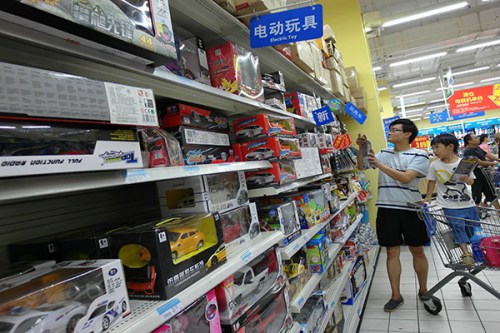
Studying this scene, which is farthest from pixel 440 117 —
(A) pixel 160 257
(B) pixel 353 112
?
(A) pixel 160 257

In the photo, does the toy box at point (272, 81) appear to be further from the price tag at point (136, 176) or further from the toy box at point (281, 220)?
the price tag at point (136, 176)

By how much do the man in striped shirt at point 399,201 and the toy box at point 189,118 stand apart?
208 centimetres

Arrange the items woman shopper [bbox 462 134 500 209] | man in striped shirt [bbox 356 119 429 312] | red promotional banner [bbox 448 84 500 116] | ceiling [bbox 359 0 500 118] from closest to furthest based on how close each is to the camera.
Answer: man in striped shirt [bbox 356 119 429 312]
woman shopper [bbox 462 134 500 209]
ceiling [bbox 359 0 500 118]
red promotional banner [bbox 448 84 500 116]

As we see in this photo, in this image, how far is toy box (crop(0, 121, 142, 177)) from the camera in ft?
2.29

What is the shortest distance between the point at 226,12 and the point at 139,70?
0.89 meters

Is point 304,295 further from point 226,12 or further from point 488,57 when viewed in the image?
point 488,57

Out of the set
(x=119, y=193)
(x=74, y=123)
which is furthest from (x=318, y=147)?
(x=74, y=123)

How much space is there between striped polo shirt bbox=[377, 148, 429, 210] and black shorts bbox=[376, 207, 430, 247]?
86 mm

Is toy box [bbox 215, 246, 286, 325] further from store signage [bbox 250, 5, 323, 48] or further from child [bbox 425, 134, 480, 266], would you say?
child [bbox 425, 134, 480, 266]

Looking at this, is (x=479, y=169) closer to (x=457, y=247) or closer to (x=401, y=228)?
(x=401, y=228)

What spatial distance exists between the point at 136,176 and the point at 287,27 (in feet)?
4.56

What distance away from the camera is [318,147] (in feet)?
10.8

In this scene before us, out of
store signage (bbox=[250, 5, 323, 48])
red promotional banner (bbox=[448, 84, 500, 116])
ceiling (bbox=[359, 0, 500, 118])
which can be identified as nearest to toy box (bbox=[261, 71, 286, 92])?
store signage (bbox=[250, 5, 323, 48])

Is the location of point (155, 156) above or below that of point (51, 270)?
above
